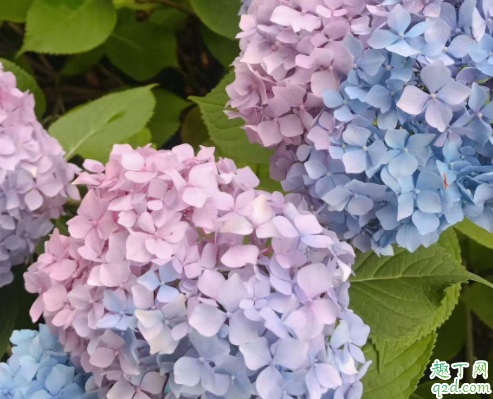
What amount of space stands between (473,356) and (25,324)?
85 centimetres

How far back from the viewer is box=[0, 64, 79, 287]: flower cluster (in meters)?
0.76

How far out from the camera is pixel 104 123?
1.08 metres

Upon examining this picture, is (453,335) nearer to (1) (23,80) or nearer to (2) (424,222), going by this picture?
(2) (424,222)

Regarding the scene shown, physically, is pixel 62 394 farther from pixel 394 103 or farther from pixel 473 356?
pixel 473 356

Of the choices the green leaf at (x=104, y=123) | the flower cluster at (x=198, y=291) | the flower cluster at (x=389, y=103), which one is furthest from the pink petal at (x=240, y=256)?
the green leaf at (x=104, y=123)

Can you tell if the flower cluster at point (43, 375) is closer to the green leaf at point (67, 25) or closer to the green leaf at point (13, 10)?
the green leaf at point (67, 25)

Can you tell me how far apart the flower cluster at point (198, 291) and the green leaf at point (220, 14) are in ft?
2.19

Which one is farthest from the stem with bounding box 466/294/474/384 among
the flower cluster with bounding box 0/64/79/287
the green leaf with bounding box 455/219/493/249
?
the flower cluster with bounding box 0/64/79/287

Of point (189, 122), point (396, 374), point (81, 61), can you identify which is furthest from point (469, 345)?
point (81, 61)

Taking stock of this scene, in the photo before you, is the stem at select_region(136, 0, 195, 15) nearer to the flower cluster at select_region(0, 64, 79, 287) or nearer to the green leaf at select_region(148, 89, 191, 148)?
the green leaf at select_region(148, 89, 191, 148)

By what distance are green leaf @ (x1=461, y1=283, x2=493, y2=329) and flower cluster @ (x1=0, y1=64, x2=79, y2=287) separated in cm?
73

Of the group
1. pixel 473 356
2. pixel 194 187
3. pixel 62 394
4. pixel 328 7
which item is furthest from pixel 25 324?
pixel 473 356

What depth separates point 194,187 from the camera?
50cm

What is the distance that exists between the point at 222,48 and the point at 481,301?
2.43 ft
